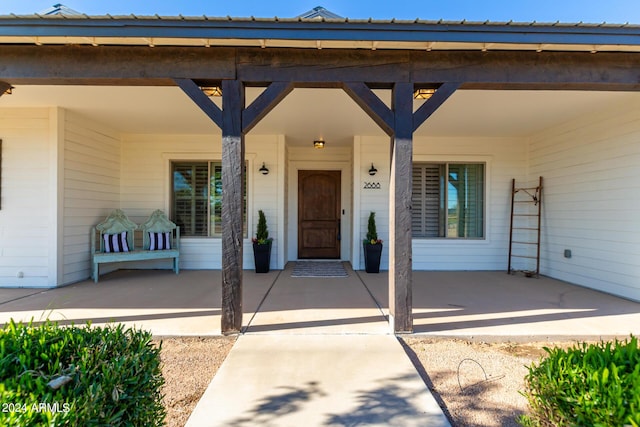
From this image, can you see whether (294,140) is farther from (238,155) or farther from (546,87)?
(546,87)

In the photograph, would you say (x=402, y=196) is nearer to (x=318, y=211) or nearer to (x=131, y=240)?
(x=318, y=211)

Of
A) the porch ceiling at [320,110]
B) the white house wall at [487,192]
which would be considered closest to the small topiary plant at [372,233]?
the white house wall at [487,192]

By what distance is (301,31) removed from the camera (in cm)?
264

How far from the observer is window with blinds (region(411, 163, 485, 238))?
6.50 meters

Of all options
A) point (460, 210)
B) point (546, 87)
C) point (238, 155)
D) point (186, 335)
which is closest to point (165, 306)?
point (186, 335)

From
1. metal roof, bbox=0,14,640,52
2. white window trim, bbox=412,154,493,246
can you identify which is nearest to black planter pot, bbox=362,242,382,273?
white window trim, bbox=412,154,493,246

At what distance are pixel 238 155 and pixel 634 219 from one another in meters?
4.94

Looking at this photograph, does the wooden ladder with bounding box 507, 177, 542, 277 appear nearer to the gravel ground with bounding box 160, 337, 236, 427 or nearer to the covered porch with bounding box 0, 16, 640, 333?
the covered porch with bounding box 0, 16, 640, 333

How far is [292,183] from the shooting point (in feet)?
24.0

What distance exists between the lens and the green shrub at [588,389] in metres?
1.03

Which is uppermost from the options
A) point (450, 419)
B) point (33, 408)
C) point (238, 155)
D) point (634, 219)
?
point (238, 155)

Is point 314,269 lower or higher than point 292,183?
lower

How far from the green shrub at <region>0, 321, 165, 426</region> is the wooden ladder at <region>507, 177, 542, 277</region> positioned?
20.8 ft

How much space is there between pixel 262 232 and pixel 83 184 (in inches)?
115
